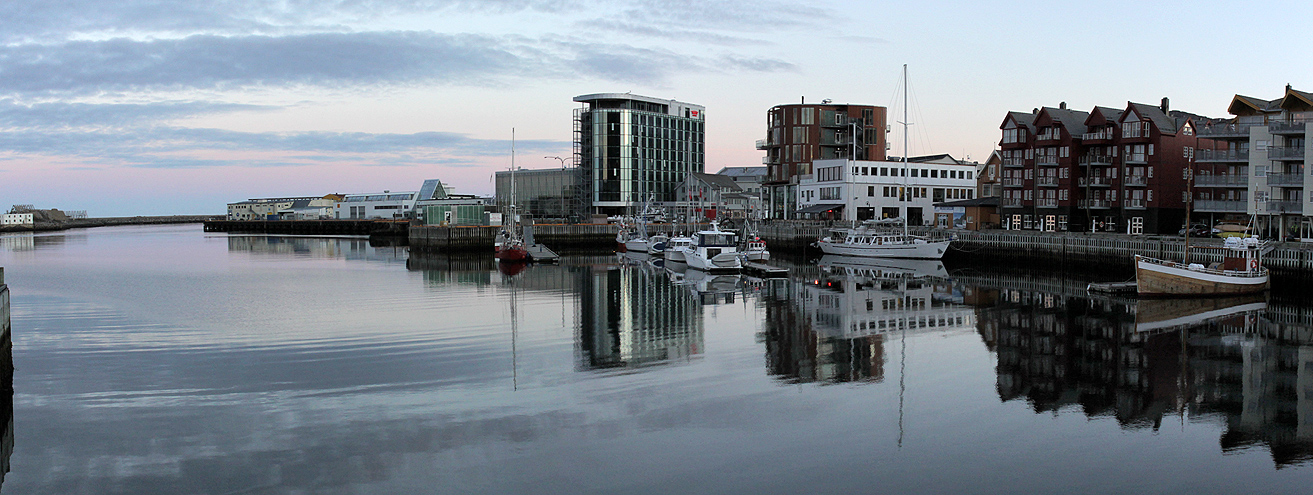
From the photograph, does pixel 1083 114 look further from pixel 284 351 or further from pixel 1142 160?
pixel 284 351

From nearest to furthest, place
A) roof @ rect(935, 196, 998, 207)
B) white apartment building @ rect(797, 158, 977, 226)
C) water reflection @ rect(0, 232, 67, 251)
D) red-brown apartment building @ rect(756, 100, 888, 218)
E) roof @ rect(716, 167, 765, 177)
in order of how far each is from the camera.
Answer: roof @ rect(935, 196, 998, 207) → water reflection @ rect(0, 232, 67, 251) → white apartment building @ rect(797, 158, 977, 226) → red-brown apartment building @ rect(756, 100, 888, 218) → roof @ rect(716, 167, 765, 177)

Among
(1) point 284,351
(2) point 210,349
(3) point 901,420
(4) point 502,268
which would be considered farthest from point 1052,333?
(4) point 502,268

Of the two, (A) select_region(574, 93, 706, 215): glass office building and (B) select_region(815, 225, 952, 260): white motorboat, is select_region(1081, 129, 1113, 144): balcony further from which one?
(A) select_region(574, 93, 706, 215): glass office building

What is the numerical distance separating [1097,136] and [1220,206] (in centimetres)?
1101

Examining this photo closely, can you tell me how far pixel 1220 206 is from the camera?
60.4 meters

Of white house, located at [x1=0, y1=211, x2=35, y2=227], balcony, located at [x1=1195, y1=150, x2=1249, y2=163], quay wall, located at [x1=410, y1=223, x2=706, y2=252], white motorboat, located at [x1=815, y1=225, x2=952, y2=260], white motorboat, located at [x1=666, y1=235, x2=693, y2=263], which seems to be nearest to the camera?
balcony, located at [x1=1195, y1=150, x2=1249, y2=163]

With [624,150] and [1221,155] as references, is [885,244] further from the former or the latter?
[624,150]

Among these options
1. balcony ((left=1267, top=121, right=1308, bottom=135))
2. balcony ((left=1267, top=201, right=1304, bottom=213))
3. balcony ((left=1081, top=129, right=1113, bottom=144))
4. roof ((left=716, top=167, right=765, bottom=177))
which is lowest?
balcony ((left=1267, top=201, right=1304, bottom=213))

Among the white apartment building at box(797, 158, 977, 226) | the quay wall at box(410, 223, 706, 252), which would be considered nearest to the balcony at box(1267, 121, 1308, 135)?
the white apartment building at box(797, 158, 977, 226)

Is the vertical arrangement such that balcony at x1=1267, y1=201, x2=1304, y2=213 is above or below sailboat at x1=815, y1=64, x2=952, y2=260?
above

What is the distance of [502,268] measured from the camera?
208 feet

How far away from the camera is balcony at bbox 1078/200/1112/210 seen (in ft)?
224

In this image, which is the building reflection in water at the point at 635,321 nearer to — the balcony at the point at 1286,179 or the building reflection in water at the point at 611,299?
the building reflection in water at the point at 611,299

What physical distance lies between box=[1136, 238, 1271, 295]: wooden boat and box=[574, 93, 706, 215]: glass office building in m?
91.4
